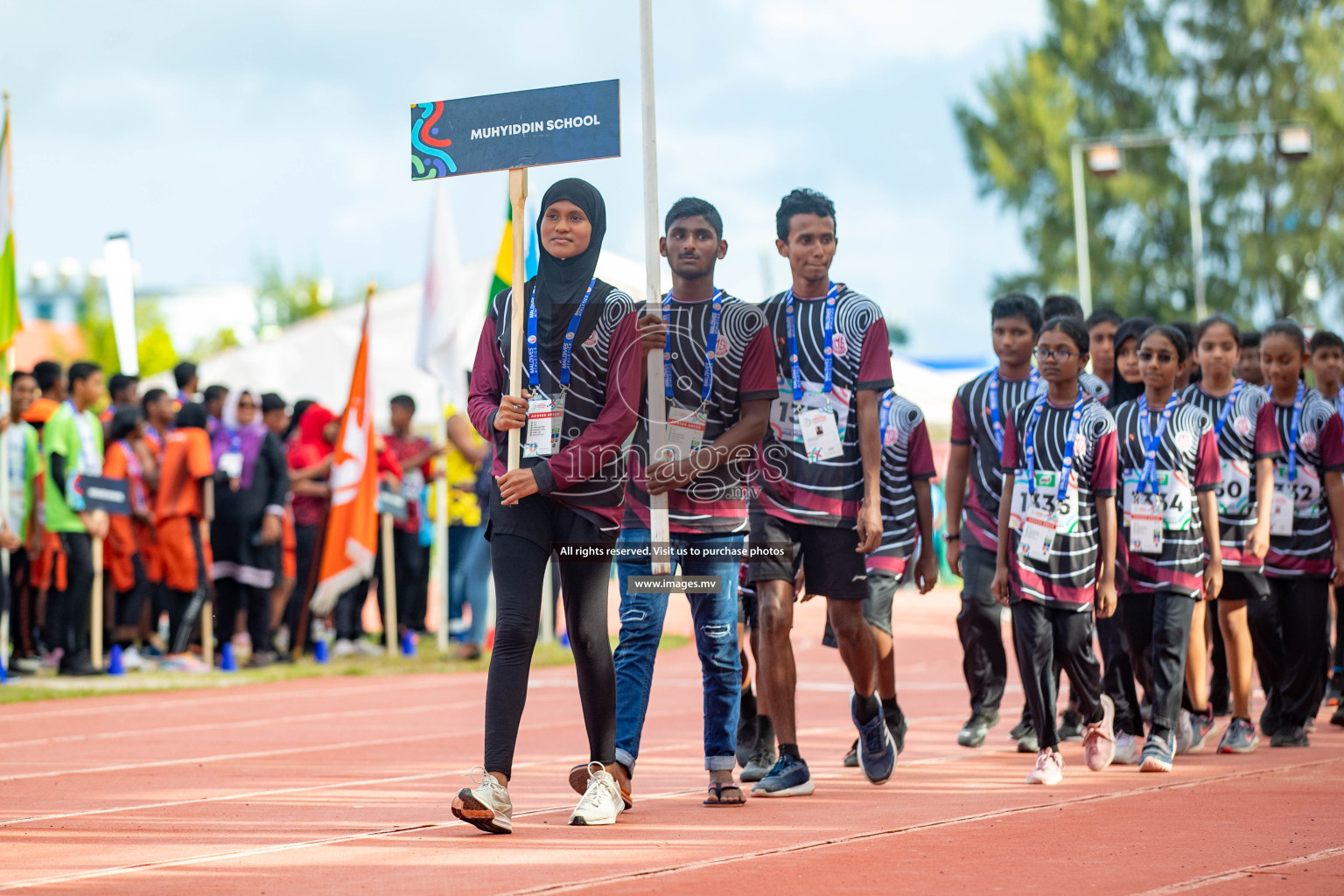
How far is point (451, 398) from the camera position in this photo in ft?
56.5

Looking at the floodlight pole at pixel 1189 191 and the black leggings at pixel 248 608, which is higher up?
the floodlight pole at pixel 1189 191

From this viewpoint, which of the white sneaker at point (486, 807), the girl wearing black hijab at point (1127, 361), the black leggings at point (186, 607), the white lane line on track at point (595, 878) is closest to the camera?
the white lane line on track at point (595, 878)

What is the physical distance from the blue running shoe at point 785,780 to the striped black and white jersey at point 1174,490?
2269 millimetres

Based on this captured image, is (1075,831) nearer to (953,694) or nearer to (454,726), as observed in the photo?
(454,726)

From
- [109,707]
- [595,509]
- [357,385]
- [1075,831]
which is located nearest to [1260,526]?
[1075,831]

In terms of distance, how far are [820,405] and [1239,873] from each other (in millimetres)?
2810

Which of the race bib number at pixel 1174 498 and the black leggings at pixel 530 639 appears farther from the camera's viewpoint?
the race bib number at pixel 1174 498

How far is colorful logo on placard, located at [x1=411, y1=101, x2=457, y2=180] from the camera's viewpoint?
667 cm

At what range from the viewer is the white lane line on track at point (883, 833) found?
4887 mm

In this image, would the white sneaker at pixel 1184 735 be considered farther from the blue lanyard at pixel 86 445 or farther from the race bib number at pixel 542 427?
the blue lanyard at pixel 86 445

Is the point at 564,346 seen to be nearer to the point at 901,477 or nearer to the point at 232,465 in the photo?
the point at 901,477

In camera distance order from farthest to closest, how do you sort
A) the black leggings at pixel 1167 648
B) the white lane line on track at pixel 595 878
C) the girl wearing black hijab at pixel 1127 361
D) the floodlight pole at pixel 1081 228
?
the floodlight pole at pixel 1081 228
the girl wearing black hijab at pixel 1127 361
the black leggings at pixel 1167 648
the white lane line on track at pixel 595 878

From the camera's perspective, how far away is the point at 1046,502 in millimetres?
7758

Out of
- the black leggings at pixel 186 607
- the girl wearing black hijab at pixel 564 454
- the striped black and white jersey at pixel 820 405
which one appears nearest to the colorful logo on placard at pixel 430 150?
the girl wearing black hijab at pixel 564 454
